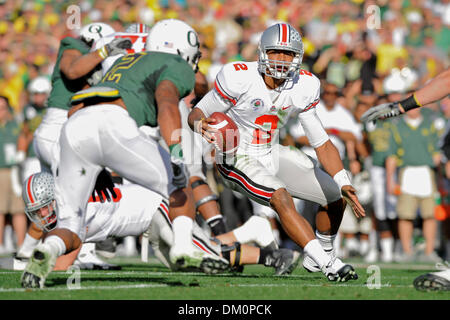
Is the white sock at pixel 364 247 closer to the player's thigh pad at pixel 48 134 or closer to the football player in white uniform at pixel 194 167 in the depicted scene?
the football player in white uniform at pixel 194 167

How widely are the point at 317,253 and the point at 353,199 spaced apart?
1.56 ft

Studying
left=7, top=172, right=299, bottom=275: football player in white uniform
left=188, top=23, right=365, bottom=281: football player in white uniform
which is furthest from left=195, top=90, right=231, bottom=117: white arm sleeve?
left=7, top=172, right=299, bottom=275: football player in white uniform

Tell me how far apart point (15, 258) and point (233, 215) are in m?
3.97

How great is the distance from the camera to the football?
5.33 m

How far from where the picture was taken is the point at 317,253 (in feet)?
16.9

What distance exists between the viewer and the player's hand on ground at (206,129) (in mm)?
5098

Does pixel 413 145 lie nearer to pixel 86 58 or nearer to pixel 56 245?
pixel 86 58

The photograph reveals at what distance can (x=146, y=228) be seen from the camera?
597 centimetres

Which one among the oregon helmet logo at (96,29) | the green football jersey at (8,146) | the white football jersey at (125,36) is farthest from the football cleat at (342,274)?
the green football jersey at (8,146)

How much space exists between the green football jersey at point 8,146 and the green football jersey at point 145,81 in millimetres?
5657

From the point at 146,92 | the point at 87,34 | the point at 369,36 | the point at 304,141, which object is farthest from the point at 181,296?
the point at 369,36

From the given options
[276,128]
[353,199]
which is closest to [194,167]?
[276,128]

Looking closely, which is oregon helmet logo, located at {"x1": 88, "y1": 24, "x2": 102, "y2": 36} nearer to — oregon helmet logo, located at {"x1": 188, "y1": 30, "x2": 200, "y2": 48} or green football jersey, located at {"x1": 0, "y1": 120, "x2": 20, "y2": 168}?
oregon helmet logo, located at {"x1": 188, "y1": 30, "x2": 200, "y2": 48}

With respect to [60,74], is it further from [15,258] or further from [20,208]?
[20,208]
